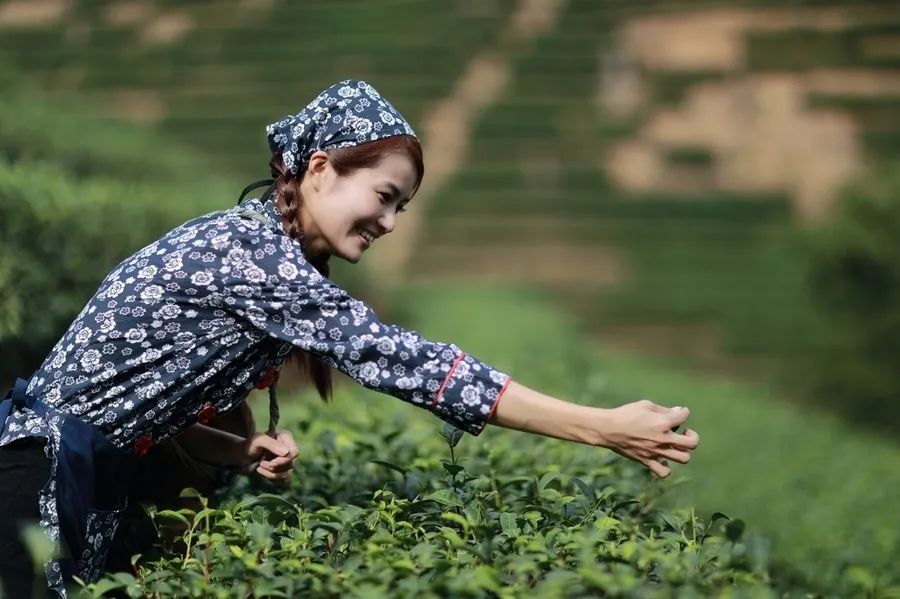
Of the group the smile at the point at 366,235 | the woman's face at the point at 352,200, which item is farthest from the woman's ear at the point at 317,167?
the smile at the point at 366,235

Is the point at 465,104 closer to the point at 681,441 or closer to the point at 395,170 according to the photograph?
the point at 395,170

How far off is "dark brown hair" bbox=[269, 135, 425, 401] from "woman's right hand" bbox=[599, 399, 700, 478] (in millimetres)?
549

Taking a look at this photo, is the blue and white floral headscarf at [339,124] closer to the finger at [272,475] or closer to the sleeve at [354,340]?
the sleeve at [354,340]

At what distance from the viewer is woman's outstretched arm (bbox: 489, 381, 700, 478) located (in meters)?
2.07

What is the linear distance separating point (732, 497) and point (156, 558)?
315cm

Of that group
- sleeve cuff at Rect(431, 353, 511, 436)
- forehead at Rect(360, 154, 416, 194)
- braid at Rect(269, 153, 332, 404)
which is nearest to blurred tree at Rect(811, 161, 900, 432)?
braid at Rect(269, 153, 332, 404)

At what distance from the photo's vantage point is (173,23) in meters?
12.3

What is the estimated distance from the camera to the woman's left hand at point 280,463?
247cm

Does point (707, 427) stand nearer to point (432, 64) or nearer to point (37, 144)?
point (37, 144)

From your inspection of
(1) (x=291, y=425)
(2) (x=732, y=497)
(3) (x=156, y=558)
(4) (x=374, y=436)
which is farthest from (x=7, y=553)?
(2) (x=732, y=497)

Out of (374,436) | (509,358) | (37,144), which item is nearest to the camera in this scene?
(374,436)

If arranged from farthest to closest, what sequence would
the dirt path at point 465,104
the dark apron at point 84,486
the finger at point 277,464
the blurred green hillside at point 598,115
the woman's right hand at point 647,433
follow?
the dirt path at point 465,104, the blurred green hillside at point 598,115, the finger at point 277,464, the dark apron at point 84,486, the woman's right hand at point 647,433

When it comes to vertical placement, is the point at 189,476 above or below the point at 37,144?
below

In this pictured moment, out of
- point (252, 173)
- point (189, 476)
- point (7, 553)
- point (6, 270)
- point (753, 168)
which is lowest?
point (7, 553)
